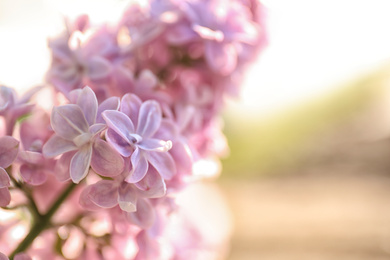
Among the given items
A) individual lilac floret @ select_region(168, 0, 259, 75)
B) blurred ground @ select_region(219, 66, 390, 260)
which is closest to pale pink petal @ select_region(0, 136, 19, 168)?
individual lilac floret @ select_region(168, 0, 259, 75)

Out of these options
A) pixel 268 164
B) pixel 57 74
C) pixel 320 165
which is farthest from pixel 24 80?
pixel 268 164

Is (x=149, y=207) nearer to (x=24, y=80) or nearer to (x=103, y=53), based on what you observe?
(x=103, y=53)

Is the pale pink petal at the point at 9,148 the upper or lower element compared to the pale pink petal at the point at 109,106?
lower

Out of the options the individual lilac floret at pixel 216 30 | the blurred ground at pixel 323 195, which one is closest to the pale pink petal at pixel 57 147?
the individual lilac floret at pixel 216 30

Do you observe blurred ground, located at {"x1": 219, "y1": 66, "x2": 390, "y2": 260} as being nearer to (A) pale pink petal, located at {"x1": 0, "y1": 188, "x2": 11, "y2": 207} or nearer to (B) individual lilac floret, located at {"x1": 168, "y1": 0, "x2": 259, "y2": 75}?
(B) individual lilac floret, located at {"x1": 168, "y1": 0, "x2": 259, "y2": 75}

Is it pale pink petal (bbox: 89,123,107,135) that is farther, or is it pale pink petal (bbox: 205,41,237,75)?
pale pink petal (bbox: 205,41,237,75)

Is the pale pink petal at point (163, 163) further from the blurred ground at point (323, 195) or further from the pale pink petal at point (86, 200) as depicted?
the blurred ground at point (323, 195)
